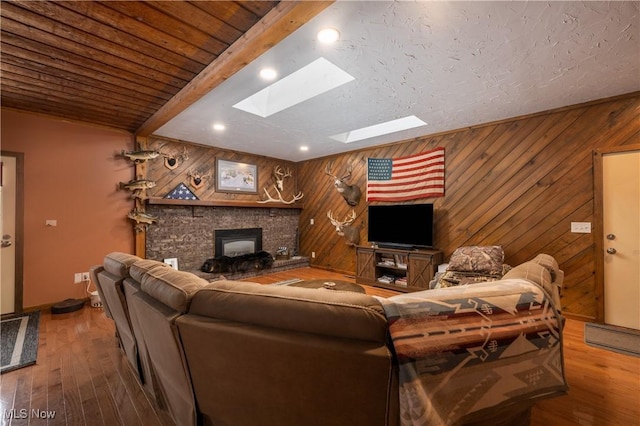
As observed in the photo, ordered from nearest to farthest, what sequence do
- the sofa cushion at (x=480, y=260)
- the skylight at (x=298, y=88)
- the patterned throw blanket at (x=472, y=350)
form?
the patterned throw blanket at (x=472, y=350), the skylight at (x=298, y=88), the sofa cushion at (x=480, y=260)

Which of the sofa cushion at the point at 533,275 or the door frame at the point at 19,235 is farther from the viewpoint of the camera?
the door frame at the point at 19,235

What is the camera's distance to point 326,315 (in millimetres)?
969

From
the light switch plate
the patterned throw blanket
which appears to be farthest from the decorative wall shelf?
the patterned throw blanket

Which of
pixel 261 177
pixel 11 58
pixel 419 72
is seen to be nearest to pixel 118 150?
pixel 11 58

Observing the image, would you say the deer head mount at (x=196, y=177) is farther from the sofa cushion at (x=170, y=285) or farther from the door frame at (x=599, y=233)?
the door frame at (x=599, y=233)

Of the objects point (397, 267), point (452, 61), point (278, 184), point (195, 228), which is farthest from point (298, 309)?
point (278, 184)

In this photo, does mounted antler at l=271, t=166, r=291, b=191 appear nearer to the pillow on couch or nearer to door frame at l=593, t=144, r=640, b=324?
the pillow on couch

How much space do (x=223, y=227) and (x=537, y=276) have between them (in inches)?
193

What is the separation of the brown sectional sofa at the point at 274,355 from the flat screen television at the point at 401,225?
2.96 meters

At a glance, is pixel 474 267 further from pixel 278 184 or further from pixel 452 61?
pixel 278 184

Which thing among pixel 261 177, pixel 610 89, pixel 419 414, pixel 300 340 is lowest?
pixel 419 414

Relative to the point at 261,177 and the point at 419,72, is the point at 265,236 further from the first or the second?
the point at 419,72

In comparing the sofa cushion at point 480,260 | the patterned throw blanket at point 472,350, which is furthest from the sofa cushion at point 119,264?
the sofa cushion at point 480,260

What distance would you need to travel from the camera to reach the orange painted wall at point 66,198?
3.33 metres
